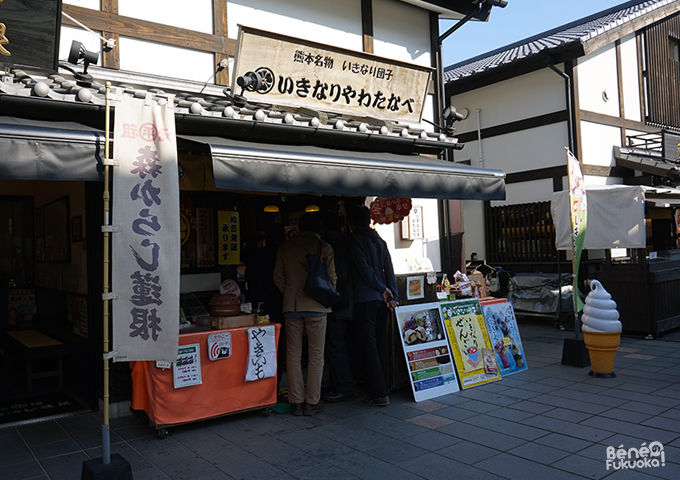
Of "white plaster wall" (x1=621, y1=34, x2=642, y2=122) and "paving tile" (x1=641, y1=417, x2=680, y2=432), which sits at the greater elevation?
"white plaster wall" (x1=621, y1=34, x2=642, y2=122)

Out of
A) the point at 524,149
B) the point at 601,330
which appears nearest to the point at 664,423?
the point at 601,330

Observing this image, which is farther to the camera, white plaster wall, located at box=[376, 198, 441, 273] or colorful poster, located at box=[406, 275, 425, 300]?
white plaster wall, located at box=[376, 198, 441, 273]

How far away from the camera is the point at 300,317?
19.9 ft

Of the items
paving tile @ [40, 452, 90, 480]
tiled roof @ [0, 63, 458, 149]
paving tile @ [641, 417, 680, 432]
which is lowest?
paving tile @ [641, 417, 680, 432]

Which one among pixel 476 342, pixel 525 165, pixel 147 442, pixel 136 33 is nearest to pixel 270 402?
pixel 147 442

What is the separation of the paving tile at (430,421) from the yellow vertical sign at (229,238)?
10.6 feet

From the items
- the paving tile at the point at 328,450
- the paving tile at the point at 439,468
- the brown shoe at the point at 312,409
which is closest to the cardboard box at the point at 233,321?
the brown shoe at the point at 312,409

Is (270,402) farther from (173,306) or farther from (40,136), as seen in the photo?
(40,136)

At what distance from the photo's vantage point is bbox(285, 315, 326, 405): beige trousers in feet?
19.8

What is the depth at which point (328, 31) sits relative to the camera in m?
8.59

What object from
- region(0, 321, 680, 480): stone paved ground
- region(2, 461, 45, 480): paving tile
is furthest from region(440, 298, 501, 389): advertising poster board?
region(2, 461, 45, 480): paving tile

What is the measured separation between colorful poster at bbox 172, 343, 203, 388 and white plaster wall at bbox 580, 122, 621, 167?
11.7 m

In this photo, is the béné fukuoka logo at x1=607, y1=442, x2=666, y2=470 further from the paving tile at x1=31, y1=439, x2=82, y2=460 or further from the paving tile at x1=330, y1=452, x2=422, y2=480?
the paving tile at x1=31, y1=439, x2=82, y2=460

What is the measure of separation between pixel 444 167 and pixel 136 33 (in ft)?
14.5
